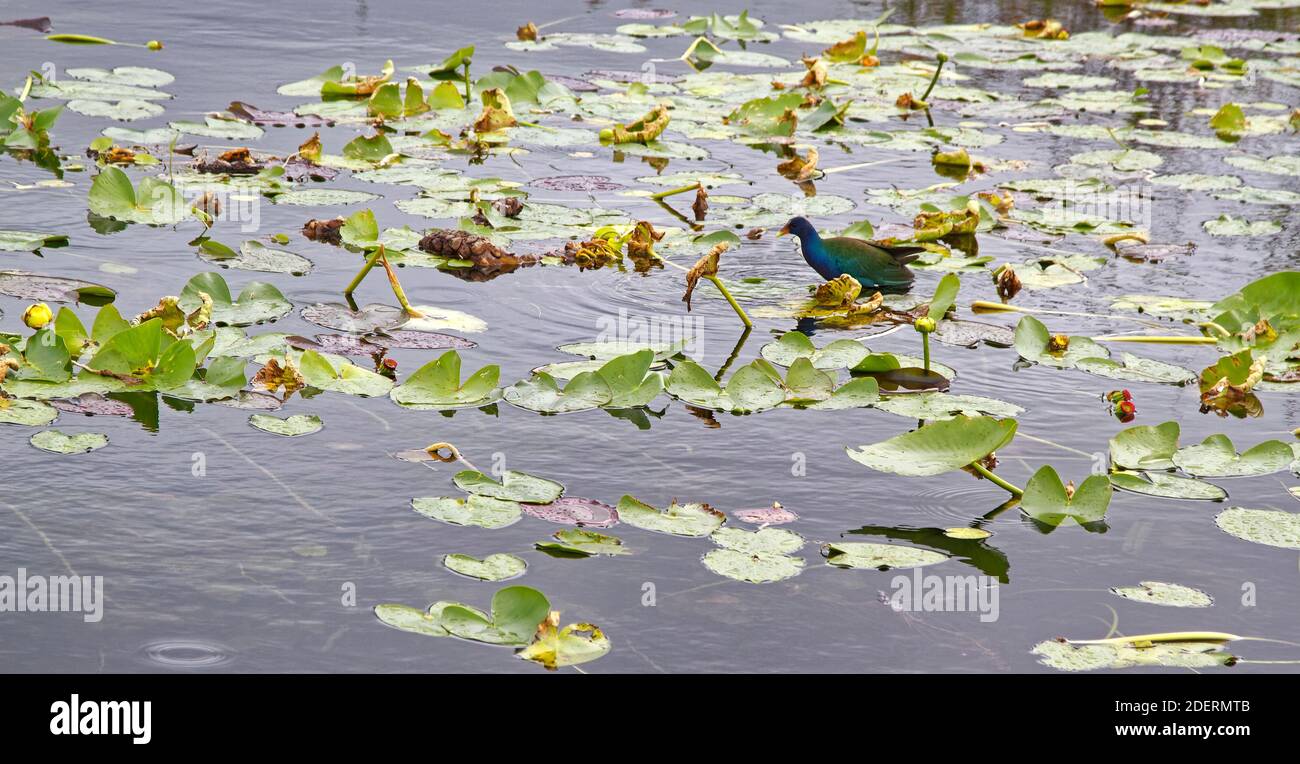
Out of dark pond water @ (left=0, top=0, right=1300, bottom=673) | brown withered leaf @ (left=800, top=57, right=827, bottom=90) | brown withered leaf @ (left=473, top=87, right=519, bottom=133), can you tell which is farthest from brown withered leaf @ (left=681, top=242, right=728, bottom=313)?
brown withered leaf @ (left=800, top=57, right=827, bottom=90)

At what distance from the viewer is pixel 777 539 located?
3.15 meters

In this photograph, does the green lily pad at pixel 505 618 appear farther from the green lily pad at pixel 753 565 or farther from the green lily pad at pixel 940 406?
the green lily pad at pixel 940 406

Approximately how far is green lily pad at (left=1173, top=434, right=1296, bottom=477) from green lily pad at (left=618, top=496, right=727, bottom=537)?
1249 mm

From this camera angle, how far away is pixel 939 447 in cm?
346

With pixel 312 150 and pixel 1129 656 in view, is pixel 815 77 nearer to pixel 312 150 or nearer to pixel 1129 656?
pixel 312 150

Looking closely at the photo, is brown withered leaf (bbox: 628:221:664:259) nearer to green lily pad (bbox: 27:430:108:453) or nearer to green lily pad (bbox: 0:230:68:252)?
green lily pad (bbox: 0:230:68:252)

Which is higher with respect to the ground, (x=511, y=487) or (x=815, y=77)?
(x=815, y=77)

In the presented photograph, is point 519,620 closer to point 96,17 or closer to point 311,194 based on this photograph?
point 311,194

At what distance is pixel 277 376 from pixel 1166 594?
89.1 inches

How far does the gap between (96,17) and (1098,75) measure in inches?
229

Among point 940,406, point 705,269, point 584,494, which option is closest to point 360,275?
point 705,269

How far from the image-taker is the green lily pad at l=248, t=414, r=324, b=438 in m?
3.55

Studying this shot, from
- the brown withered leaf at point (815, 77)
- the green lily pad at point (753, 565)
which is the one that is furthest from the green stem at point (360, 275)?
the brown withered leaf at point (815, 77)
